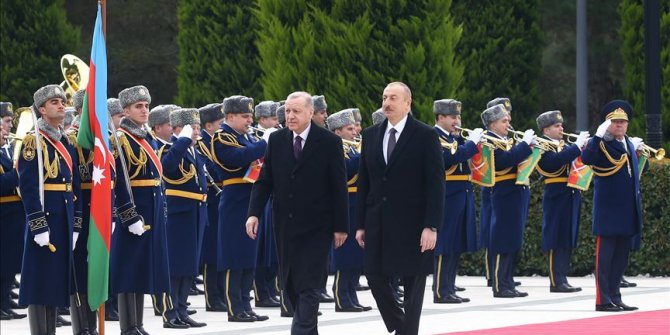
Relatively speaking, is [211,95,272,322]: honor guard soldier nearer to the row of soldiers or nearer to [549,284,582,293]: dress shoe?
the row of soldiers

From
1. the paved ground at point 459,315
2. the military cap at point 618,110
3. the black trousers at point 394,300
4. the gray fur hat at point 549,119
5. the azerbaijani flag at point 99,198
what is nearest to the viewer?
the black trousers at point 394,300

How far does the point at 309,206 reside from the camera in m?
11.6

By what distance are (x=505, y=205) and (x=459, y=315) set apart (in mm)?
2804

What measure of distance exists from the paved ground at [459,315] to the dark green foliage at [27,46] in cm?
1057

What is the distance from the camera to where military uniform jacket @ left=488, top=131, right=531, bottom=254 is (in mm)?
17391

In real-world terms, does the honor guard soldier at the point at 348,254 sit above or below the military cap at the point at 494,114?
below

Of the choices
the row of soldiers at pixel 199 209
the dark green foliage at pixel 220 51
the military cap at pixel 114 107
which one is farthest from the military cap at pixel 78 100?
the dark green foliage at pixel 220 51

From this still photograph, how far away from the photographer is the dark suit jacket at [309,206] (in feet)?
37.9

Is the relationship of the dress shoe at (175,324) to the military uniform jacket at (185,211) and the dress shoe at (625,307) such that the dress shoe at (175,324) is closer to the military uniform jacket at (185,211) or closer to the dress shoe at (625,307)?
the military uniform jacket at (185,211)

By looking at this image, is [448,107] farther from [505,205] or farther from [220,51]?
[220,51]

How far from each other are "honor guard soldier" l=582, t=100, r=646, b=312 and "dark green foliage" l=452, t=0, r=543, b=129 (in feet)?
39.4

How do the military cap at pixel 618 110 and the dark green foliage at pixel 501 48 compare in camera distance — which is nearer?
the military cap at pixel 618 110

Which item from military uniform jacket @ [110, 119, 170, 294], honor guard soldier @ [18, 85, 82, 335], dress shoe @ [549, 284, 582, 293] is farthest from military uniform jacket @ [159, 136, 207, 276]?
dress shoe @ [549, 284, 582, 293]

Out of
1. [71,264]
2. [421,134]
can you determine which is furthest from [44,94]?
[421,134]
